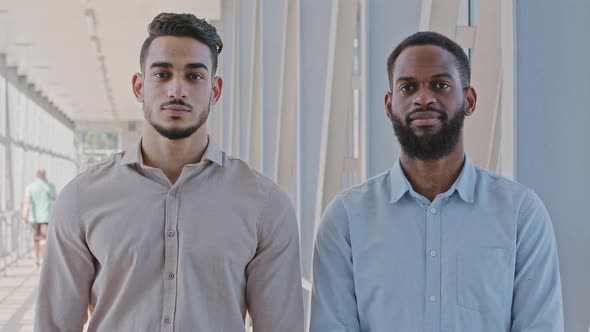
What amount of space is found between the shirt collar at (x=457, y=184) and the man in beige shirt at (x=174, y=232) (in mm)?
287

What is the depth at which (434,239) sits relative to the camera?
163 centimetres

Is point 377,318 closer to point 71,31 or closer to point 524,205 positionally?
point 524,205

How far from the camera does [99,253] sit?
180cm

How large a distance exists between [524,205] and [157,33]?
0.89 metres

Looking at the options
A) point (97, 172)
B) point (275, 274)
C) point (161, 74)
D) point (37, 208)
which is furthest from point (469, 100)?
point (37, 208)

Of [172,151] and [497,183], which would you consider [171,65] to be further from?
[497,183]

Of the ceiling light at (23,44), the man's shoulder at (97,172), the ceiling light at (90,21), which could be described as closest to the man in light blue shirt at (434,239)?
the man's shoulder at (97,172)

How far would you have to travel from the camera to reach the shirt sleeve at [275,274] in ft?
6.01

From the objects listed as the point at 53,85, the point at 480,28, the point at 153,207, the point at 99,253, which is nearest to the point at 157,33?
the point at 153,207

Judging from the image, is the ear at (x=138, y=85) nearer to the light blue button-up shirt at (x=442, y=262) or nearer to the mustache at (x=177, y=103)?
the mustache at (x=177, y=103)

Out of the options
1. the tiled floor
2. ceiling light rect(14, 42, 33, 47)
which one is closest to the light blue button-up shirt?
the tiled floor

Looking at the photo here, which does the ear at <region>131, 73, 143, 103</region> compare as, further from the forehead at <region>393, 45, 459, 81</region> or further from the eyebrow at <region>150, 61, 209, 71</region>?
the forehead at <region>393, 45, 459, 81</region>

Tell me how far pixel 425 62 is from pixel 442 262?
1.33 feet

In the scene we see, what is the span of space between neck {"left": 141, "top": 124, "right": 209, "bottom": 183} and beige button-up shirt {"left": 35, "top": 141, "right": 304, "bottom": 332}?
0.03m
